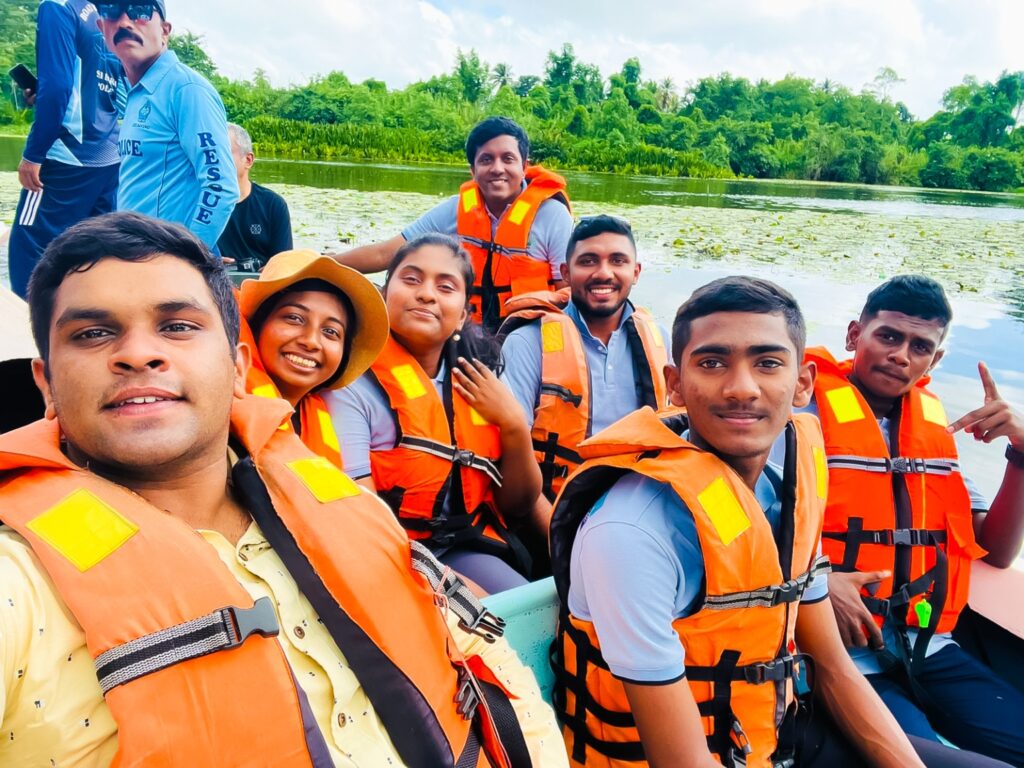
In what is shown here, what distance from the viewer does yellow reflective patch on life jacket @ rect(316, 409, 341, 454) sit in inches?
66.6

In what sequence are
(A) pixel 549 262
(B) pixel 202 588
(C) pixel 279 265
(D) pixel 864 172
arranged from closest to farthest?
(B) pixel 202 588, (C) pixel 279 265, (A) pixel 549 262, (D) pixel 864 172

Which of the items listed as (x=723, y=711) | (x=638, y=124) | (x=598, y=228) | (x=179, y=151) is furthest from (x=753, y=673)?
(x=638, y=124)

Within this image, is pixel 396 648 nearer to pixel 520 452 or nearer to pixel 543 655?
pixel 543 655

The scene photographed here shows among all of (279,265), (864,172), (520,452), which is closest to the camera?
(279,265)

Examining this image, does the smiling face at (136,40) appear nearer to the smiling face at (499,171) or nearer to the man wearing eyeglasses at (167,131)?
the man wearing eyeglasses at (167,131)

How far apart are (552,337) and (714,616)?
4.40ft

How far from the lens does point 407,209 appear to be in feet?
29.9

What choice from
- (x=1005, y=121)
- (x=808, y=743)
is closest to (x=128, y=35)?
(x=808, y=743)

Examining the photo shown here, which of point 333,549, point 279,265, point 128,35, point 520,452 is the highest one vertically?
point 128,35

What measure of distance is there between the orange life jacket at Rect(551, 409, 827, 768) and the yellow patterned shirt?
1.61 ft

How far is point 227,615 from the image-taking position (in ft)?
2.83

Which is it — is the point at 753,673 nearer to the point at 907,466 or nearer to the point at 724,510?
the point at 724,510

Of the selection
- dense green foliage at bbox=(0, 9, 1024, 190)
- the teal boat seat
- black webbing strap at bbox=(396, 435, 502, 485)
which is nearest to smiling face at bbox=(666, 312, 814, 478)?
the teal boat seat

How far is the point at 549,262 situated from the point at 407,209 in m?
6.24
